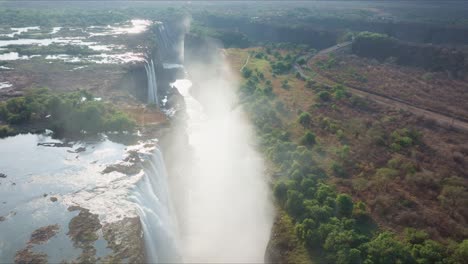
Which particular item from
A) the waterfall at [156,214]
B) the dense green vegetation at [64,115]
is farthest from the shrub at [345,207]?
the dense green vegetation at [64,115]

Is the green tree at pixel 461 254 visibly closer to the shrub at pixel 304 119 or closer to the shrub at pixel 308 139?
the shrub at pixel 308 139

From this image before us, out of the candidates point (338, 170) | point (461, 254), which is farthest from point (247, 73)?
point (461, 254)

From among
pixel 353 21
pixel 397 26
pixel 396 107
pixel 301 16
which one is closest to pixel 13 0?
pixel 301 16

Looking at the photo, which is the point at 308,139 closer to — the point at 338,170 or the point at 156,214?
the point at 338,170

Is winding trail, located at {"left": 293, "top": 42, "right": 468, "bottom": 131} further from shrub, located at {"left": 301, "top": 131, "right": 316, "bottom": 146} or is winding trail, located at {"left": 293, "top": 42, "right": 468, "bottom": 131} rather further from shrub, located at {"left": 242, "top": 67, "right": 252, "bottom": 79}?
shrub, located at {"left": 301, "top": 131, "right": 316, "bottom": 146}

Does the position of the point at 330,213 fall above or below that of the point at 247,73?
below
